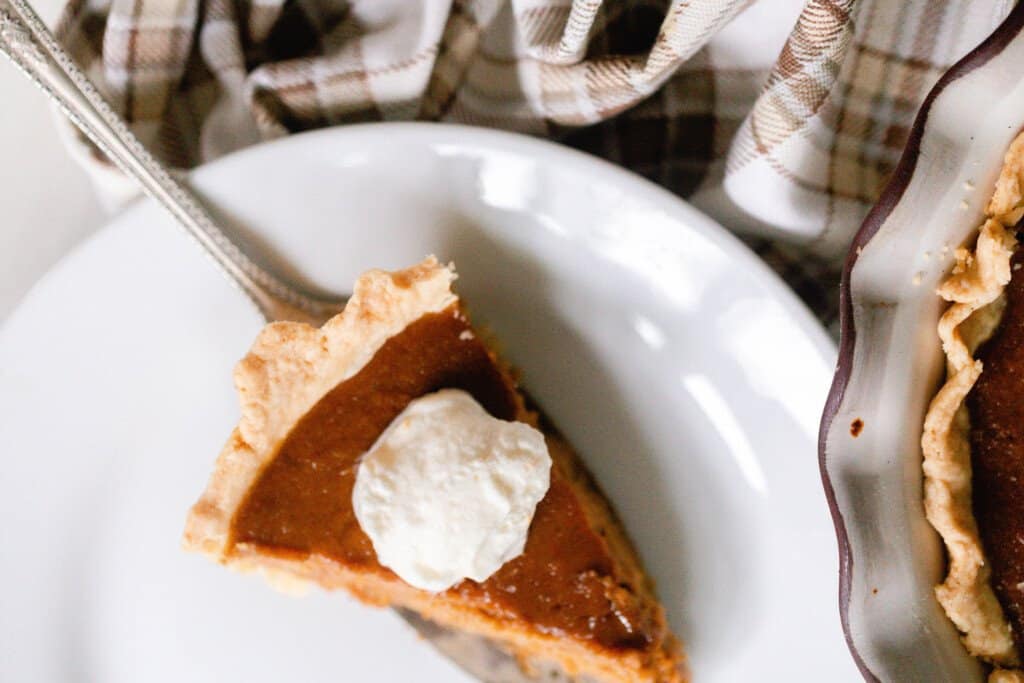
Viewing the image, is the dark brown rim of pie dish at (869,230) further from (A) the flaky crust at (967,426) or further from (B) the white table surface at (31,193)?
(B) the white table surface at (31,193)

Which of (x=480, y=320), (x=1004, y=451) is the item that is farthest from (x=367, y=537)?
(x=1004, y=451)

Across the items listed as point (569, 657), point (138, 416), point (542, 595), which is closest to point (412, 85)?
point (138, 416)

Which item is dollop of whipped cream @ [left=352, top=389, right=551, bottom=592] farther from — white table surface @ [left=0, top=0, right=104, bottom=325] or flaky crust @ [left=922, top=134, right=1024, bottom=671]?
white table surface @ [left=0, top=0, right=104, bottom=325]

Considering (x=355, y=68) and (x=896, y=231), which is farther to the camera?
(x=355, y=68)

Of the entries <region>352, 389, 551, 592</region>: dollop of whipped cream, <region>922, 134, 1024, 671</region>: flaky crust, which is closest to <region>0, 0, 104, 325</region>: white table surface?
<region>352, 389, 551, 592</region>: dollop of whipped cream

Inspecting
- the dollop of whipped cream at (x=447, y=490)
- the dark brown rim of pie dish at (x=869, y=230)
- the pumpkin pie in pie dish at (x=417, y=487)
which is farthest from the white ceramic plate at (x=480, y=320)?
the dark brown rim of pie dish at (x=869, y=230)

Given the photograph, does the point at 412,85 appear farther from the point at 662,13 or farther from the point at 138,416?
the point at 138,416
